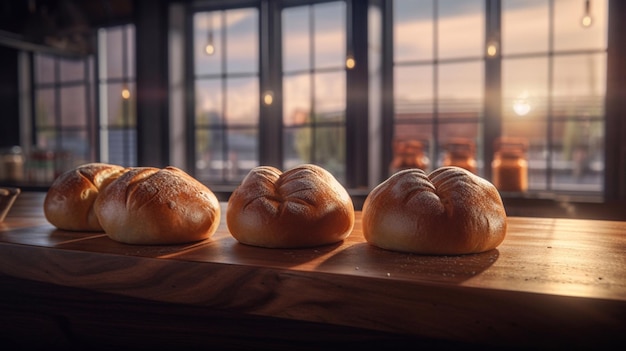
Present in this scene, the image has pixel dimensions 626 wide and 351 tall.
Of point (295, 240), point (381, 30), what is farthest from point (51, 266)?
point (381, 30)

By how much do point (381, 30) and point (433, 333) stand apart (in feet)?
17.9

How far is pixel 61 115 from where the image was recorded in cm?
758

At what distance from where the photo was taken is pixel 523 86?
5203 mm

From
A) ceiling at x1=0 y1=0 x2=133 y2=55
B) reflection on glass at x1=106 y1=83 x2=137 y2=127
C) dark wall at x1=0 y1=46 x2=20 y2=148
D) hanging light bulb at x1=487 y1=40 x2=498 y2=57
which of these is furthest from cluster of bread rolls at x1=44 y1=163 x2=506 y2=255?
dark wall at x1=0 y1=46 x2=20 y2=148

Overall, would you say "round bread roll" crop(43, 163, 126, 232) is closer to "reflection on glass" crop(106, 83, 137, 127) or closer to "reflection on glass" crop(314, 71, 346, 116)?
"reflection on glass" crop(314, 71, 346, 116)

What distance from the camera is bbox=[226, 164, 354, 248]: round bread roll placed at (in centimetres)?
95

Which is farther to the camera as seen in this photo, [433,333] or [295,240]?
[295,240]

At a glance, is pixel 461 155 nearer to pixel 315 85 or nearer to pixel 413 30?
pixel 413 30

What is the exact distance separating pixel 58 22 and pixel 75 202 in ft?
17.9

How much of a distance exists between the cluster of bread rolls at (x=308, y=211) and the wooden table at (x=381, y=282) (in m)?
0.03

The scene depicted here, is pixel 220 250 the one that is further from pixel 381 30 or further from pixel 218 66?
pixel 218 66

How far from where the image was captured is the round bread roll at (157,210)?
3.30ft

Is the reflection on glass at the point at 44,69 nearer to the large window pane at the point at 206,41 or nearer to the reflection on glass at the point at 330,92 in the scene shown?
the large window pane at the point at 206,41

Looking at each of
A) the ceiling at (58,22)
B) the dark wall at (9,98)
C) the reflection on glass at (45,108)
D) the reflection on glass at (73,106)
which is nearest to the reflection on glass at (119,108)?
the reflection on glass at (73,106)
